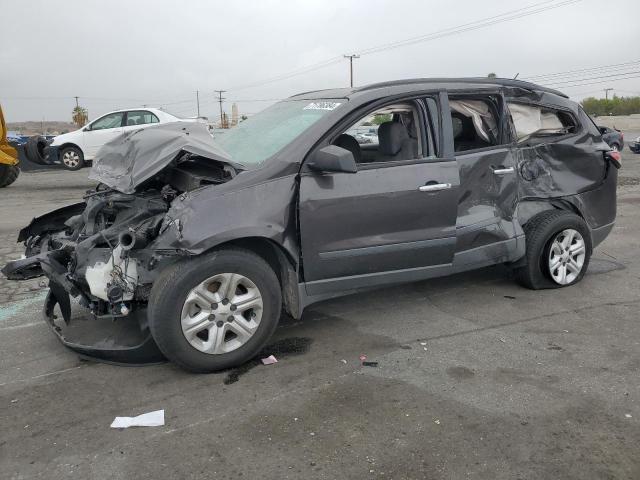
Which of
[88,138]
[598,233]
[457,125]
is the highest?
[88,138]

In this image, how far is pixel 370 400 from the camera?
3.25 m

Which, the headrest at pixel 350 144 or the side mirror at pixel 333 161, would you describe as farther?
the headrest at pixel 350 144

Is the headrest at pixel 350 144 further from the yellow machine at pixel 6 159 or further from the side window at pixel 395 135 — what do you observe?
the yellow machine at pixel 6 159

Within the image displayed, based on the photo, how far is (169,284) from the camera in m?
3.38

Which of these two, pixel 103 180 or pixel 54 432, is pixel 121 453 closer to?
pixel 54 432

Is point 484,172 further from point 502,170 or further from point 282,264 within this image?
point 282,264

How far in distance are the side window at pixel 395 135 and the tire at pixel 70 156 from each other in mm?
12554

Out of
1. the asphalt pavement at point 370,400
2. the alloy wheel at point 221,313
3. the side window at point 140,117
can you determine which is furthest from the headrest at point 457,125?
the side window at point 140,117

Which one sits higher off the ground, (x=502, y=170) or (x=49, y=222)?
(x=502, y=170)

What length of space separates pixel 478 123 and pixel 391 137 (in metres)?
0.90

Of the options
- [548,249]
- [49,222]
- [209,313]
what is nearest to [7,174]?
[49,222]

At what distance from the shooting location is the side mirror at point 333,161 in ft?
12.0

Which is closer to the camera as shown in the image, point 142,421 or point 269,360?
point 142,421

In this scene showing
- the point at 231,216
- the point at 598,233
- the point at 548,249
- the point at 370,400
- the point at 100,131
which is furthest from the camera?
the point at 100,131
